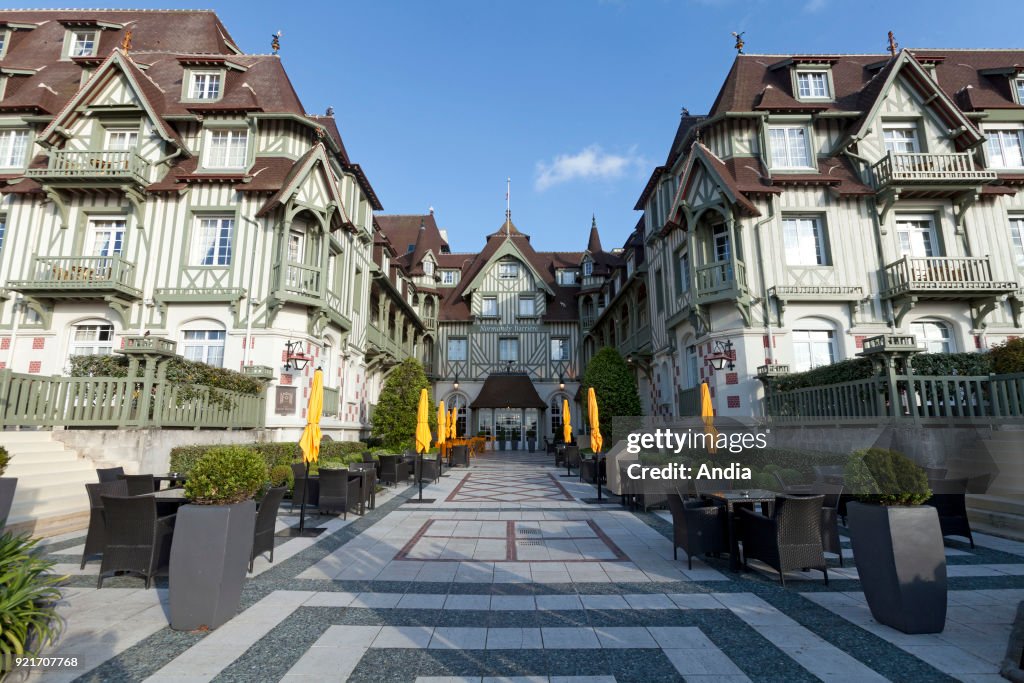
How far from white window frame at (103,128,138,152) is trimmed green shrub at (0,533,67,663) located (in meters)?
17.0

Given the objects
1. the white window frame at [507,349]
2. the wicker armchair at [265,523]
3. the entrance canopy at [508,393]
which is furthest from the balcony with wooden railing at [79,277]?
the white window frame at [507,349]

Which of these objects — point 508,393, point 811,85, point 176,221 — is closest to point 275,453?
point 176,221

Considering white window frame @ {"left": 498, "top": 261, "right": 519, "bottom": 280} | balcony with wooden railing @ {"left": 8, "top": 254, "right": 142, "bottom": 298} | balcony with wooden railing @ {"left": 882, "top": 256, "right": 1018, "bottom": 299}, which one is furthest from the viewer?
white window frame @ {"left": 498, "top": 261, "right": 519, "bottom": 280}

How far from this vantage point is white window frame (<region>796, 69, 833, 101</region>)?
15.4 meters

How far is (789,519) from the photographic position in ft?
16.4

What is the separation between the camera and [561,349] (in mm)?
30359

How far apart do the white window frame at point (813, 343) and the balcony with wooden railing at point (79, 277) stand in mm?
20000

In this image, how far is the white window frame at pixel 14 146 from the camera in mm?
15891

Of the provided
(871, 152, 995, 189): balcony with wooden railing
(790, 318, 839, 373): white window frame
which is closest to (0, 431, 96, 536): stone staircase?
(790, 318, 839, 373): white window frame

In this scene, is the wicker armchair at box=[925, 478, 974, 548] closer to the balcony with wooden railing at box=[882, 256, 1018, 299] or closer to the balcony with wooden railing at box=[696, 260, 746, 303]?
the balcony with wooden railing at box=[696, 260, 746, 303]

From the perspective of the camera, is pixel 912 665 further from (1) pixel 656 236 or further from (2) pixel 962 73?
(2) pixel 962 73

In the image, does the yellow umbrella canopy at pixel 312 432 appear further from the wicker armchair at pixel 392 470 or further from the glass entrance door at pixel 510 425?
the glass entrance door at pixel 510 425

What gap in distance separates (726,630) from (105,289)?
56.7 ft

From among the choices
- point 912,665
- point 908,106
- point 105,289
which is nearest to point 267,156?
point 105,289
